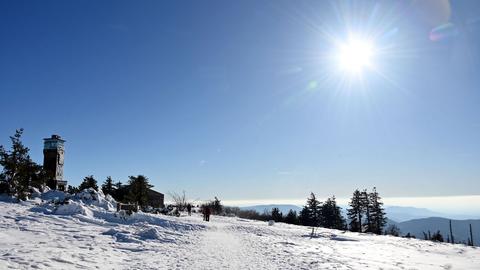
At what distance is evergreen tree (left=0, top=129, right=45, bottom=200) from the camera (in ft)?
74.8

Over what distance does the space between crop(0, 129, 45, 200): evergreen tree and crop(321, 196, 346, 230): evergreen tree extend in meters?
60.6

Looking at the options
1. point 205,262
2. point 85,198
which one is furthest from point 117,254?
point 85,198

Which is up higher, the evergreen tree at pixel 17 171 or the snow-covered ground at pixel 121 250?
the evergreen tree at pixel 17 171

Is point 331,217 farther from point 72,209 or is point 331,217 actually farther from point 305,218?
point 72,209

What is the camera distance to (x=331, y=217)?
242ft

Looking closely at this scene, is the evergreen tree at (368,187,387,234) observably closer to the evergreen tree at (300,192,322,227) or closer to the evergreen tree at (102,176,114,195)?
the evergreen tree at (300,192,322,227)

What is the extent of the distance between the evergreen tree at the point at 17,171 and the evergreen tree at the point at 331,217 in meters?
60.6

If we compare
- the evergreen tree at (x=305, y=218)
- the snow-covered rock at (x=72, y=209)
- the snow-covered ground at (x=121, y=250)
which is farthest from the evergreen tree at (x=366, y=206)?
the snow-covered rock at (x=72, y=209)

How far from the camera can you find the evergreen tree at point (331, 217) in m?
73.6

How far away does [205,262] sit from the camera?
39.8ft

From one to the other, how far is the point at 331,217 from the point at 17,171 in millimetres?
63169

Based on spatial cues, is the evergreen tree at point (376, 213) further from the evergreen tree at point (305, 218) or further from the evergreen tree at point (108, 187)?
the evergreen tree at point (108, 187)

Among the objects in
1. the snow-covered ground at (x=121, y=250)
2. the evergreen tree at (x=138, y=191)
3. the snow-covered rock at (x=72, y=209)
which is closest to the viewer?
the snow-covered ground at (x=121, y=250)

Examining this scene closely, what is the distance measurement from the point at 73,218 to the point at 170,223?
6.38 metres
